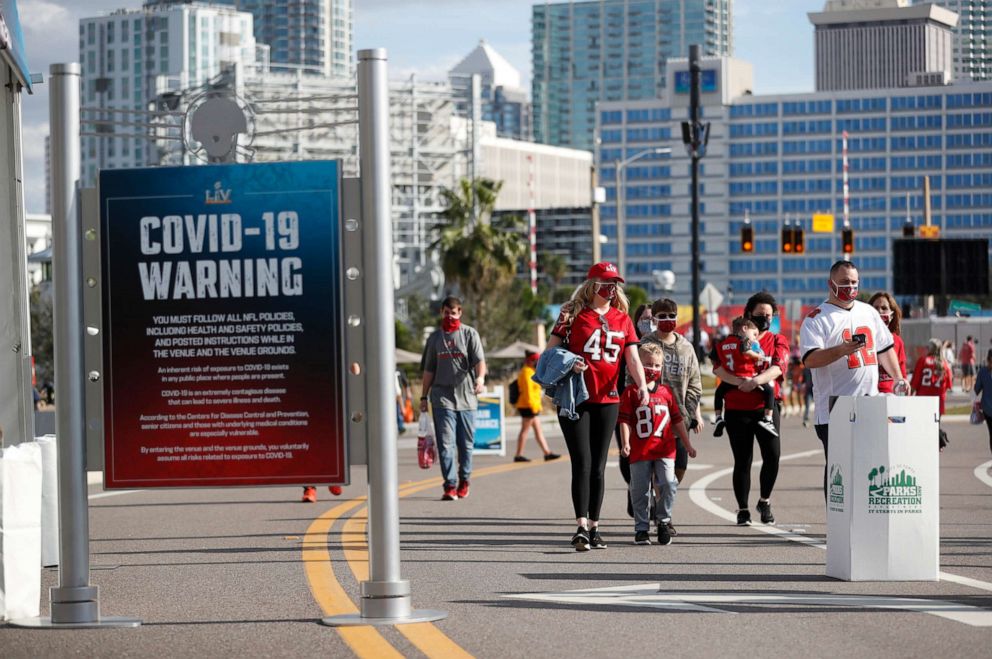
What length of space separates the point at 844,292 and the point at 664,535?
1.95 metres

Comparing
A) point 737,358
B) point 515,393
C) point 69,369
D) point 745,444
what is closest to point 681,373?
point 737,358

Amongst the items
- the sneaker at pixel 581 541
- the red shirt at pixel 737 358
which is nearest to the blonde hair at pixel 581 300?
the sneaker at pixel 581 541

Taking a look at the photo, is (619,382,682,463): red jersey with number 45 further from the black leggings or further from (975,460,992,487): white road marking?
(975,460,992,487): white road marking

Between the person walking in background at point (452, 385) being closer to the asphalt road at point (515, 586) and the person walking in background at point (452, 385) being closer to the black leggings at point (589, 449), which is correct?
the asphalt road at point (515, 586)

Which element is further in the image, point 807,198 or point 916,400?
point 807,198

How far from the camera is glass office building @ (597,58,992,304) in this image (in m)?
183

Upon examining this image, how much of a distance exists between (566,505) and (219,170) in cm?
782

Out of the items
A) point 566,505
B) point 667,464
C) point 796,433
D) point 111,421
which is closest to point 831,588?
point 667,464

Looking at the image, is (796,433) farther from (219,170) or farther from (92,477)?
(219,170)

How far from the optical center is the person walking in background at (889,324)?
12.5m

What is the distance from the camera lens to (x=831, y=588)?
9.03 metres

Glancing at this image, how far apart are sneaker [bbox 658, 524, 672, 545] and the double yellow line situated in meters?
1.91

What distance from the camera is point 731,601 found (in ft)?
28.0

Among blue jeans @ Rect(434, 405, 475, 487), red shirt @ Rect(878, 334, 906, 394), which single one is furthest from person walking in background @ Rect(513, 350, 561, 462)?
red shirt @ Rect(878, 334, 906, 394)
